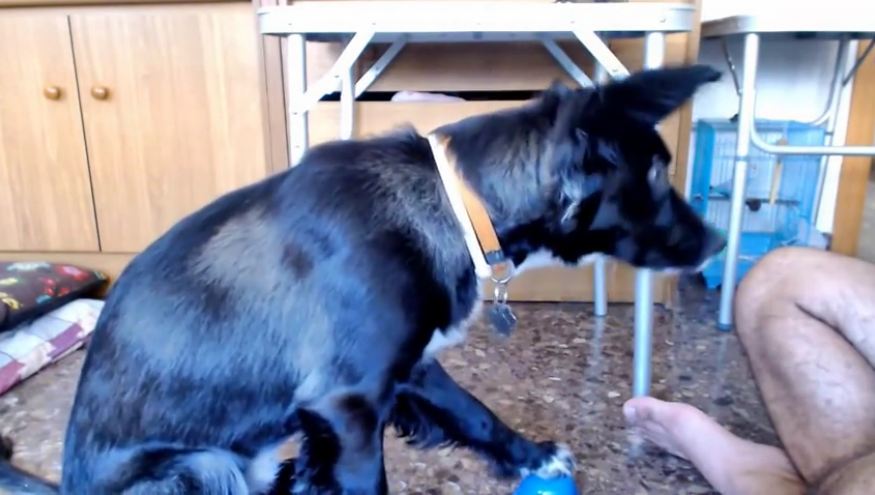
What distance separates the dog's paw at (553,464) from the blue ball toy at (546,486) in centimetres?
1

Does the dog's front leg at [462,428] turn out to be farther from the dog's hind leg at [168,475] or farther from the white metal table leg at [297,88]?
the white metal table leg at [297,88]

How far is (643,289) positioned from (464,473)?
449mm

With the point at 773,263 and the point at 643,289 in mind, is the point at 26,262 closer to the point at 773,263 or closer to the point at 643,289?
the point at 643,289

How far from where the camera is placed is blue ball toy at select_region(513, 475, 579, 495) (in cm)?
102

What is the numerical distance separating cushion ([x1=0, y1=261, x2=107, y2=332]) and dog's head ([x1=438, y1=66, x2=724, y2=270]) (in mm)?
1200

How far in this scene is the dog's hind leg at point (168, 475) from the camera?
0.83 m

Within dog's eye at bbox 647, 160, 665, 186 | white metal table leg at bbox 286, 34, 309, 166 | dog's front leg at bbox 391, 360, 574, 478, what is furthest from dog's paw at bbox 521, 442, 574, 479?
white metal table leg at bbox 286, 34, 309, 166

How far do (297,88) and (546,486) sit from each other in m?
0.86

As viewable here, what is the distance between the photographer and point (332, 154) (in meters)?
0.90

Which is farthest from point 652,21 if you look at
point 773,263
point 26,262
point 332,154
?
point 26,262

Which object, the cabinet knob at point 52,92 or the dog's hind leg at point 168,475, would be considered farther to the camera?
the cabinet knob at point 52,92

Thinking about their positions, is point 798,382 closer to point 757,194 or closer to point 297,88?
point 297,88

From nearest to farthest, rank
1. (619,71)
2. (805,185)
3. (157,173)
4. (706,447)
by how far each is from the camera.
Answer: (706,447), (619,71), (157,173), (805,185)

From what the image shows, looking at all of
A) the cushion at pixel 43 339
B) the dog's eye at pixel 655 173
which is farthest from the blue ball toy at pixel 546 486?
the cushion at pixel 43 339
